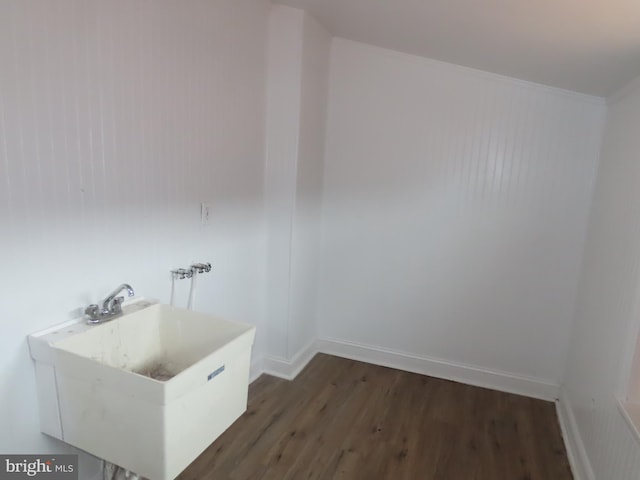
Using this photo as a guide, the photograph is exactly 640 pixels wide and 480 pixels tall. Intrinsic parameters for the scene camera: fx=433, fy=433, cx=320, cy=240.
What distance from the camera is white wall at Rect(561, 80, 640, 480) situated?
5.82 ft

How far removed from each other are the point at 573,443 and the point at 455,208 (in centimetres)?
151

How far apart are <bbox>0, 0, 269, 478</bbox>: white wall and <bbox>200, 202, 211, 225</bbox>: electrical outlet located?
4 cm

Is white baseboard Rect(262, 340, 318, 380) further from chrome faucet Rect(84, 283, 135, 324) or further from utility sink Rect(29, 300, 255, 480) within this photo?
chrome faucet Rect(84, 283, 135, 324)

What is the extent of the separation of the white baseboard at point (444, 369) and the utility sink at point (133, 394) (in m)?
1.81

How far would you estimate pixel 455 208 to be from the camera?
9.64 ft

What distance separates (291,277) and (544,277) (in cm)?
166

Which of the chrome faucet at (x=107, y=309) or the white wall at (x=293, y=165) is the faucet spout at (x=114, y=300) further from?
the white wall at (x=293, y=165)

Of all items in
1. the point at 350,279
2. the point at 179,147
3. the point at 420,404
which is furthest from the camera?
the point at 350,279

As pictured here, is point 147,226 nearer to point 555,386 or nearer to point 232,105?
point 232,105

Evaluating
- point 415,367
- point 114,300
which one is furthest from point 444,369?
point 114,300

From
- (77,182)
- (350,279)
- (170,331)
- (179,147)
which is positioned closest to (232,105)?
(179,147)

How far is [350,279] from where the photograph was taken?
3.27m

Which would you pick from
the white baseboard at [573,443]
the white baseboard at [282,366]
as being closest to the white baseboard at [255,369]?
the white baseboard at [282,366]

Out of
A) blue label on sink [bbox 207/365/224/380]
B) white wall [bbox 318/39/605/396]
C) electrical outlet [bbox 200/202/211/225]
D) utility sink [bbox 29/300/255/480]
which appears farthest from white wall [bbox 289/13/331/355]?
blue label on sink [bbox 207/365/224/380]
